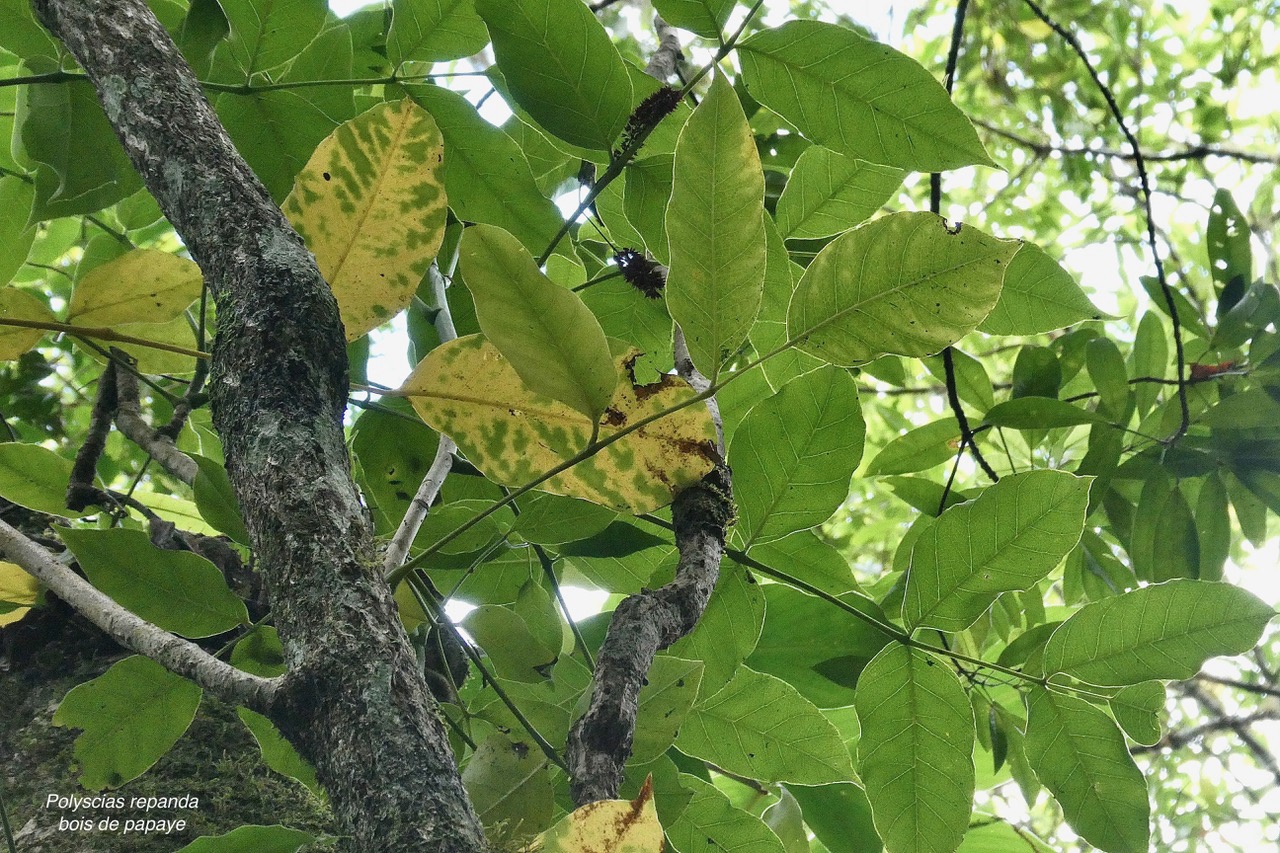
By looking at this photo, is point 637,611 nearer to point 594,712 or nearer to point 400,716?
point 594,712

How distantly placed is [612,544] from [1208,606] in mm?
450

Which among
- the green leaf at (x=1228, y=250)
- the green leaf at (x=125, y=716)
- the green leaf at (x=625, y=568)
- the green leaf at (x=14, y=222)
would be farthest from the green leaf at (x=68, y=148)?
the green leaf at (x=1228, y=250)

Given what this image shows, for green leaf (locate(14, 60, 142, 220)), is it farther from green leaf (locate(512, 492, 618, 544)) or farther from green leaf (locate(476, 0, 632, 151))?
green leaf (locate(512, 492, 618, 544))

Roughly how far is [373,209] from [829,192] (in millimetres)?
435

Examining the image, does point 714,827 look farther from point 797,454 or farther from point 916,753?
point 797,454

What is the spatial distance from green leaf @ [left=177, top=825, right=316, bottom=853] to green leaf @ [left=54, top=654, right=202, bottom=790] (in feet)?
0.42

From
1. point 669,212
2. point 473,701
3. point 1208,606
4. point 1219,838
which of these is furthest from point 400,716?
point 1219,838

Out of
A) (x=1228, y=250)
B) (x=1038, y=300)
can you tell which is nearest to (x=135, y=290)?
(x=1038, y=300)

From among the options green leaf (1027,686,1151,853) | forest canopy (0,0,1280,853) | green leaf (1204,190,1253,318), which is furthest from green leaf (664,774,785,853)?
green leaf (1204,190,1253,318)

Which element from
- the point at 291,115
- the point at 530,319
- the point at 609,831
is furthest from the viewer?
the point at 291,115

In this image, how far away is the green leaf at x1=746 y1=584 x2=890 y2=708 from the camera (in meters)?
0.78

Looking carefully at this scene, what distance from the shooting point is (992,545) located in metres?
0.68

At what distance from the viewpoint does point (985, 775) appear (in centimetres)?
110

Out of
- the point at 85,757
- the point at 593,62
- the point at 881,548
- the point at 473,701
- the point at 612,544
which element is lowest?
the point at 85,757
